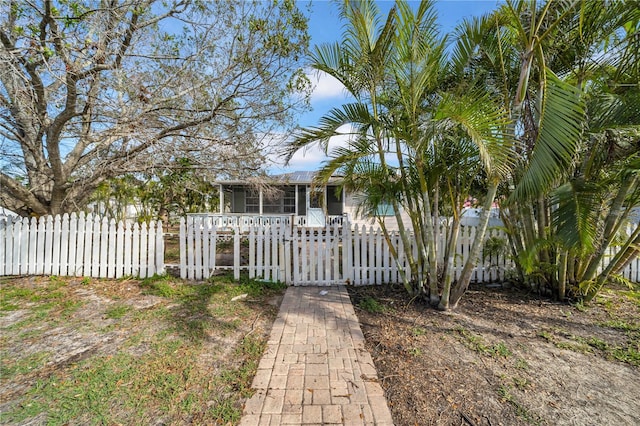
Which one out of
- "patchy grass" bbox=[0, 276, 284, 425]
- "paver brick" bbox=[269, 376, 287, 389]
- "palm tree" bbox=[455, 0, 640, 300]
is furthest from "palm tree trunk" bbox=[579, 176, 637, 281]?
"patchy grass" bbox=[0, 276, 284, 425]

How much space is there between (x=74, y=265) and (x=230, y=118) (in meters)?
4.27

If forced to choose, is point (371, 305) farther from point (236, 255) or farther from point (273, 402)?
point (236, 255)

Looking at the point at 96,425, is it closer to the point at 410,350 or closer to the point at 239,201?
the point at 410,350

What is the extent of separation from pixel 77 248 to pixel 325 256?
486 cm

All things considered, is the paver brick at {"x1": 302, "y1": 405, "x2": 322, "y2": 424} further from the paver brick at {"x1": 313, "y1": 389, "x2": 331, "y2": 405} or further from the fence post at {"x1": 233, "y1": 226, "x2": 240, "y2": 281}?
the fence post at {"x1": 233, "y1": 226, "x2": 240, "y2": 281}

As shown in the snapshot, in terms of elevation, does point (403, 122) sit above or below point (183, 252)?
above

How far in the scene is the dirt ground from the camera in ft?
7.01

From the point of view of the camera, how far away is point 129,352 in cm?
298

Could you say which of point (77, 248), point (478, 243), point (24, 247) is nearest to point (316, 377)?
point (478, 243)

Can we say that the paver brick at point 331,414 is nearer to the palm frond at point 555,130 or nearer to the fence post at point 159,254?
the palm frond at point 555,130

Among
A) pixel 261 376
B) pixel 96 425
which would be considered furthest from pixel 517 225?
pixel 96 425

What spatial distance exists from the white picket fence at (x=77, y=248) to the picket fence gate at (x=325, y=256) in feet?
2.61

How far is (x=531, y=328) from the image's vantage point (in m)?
3.54

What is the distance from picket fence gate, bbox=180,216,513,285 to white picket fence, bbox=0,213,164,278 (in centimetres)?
80
